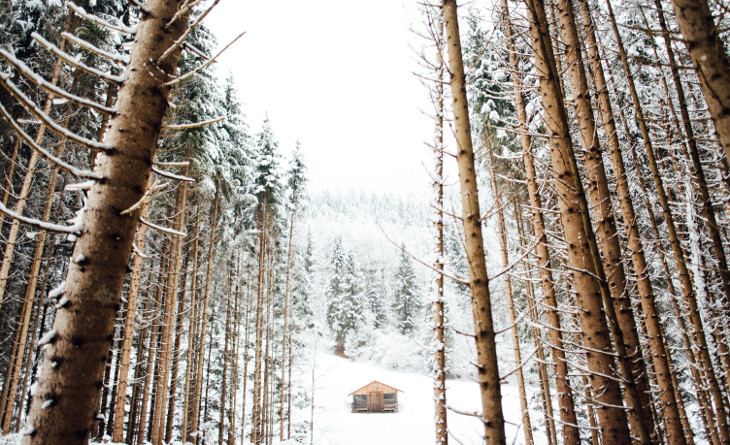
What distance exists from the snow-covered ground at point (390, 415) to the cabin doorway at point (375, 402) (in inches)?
48.7

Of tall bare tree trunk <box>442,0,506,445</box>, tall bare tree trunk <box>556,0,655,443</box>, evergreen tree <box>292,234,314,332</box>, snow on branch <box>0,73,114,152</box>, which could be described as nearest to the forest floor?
evergreen tree <box>292,234,314,332</box>

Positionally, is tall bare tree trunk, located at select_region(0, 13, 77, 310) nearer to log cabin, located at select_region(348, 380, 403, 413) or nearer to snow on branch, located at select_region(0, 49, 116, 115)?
snow on branch, located at select_region(0, 49, 116, 115)

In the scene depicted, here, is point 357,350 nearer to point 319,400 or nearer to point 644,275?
point 319,400

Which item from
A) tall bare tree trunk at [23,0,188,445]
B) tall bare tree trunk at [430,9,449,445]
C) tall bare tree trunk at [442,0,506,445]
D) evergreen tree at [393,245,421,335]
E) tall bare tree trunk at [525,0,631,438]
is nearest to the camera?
tall bare tree trunk at [23,0,188,445]

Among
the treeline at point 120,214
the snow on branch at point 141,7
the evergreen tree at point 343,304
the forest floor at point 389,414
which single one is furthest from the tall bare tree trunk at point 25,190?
the evergreen tree at point 343,304

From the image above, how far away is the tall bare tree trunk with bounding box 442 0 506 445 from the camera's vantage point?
2207mm

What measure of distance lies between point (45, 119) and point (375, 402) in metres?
33.7

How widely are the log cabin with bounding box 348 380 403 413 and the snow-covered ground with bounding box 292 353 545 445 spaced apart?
85 centimetres

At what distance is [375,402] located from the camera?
3019cm

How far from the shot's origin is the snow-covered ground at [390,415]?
21.0 m

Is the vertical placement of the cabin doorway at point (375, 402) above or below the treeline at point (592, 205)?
below

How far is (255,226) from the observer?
1773 centimetres

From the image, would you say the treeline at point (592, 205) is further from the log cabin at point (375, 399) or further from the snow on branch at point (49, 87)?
the log cabin at point (375, 399)

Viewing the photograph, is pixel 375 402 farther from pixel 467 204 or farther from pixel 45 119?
pixel 45 119
